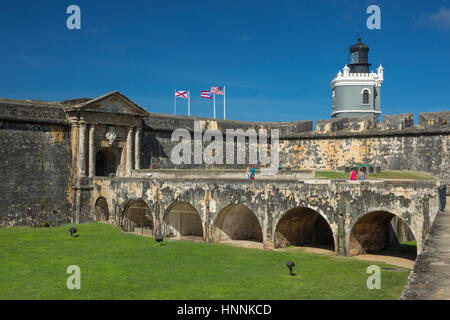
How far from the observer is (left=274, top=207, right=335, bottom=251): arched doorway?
68.6 ft

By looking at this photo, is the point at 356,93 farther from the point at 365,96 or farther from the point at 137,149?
the point at 137,149

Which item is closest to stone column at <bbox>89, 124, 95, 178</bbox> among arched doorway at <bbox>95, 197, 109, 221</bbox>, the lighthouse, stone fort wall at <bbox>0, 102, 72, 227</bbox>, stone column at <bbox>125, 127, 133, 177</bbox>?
stone fort wall at <bbox>0, 102, 72, 227</bbox>

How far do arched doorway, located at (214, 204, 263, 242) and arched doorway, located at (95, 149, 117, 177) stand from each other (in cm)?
1010

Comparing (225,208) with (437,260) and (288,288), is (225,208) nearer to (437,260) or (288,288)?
(288,288)

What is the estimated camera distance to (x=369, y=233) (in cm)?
1978

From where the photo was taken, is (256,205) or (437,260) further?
(256,205)

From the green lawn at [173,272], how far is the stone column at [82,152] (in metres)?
7.02

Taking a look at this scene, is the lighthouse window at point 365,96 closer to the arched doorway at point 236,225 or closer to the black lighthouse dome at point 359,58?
the black lighthouse dome at point 359,58

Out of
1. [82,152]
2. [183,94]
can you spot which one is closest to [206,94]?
[183,94]

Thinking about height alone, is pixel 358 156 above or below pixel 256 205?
above

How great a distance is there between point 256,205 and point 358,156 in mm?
12594

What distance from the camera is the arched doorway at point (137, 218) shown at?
26.3 m

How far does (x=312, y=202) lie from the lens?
1948 centimetres
